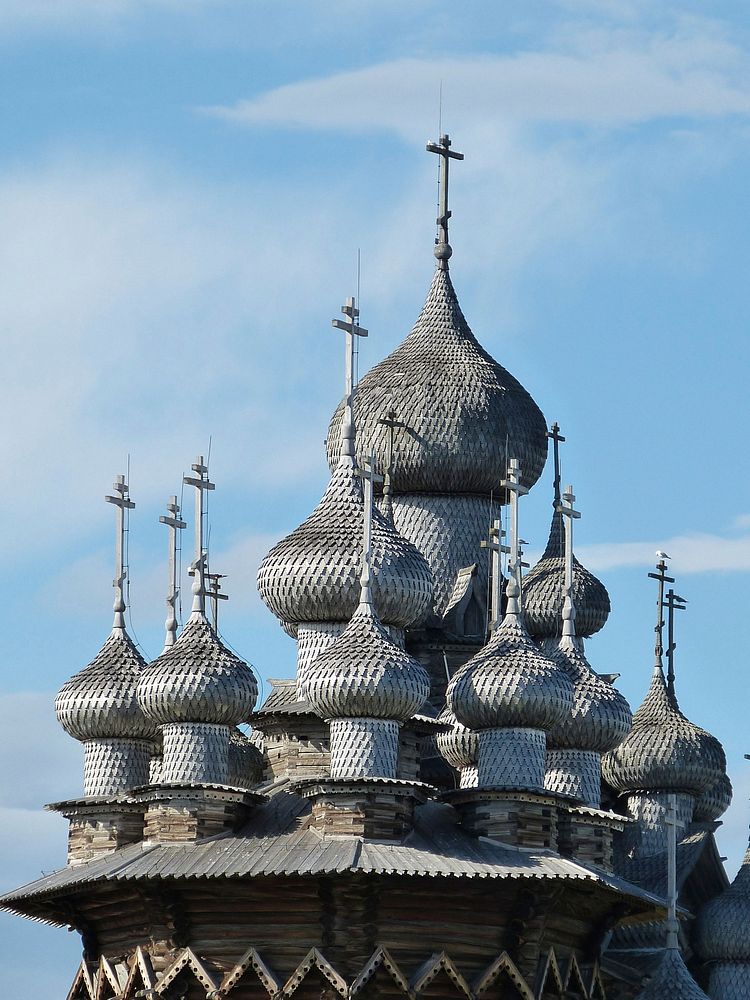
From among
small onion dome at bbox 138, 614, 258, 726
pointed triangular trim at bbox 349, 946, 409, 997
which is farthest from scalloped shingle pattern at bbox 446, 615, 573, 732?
pointed triangular trim at bbox 349, 946, 409, 997

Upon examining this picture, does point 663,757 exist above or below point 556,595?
below

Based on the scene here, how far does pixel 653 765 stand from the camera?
121 feet

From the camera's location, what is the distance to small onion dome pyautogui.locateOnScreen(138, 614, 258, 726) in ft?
102

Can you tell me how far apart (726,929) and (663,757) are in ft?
7.49

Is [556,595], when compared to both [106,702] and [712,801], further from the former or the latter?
[106,702]

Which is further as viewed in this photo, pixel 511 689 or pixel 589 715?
pixel 589 715

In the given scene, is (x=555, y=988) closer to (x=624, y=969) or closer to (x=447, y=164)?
(x=624, y=969)

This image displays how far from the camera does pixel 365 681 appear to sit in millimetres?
30422

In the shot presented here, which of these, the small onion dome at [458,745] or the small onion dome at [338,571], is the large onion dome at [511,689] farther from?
the small onion dome at [338,571]

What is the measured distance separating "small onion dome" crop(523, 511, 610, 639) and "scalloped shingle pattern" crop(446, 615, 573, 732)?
430 centimetres

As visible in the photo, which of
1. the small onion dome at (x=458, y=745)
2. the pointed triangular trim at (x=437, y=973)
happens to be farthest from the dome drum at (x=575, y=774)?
the pointed triangular trim at (x=437, y=973)

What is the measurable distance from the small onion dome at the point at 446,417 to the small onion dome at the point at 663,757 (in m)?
3.12

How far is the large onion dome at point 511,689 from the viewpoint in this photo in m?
31.1

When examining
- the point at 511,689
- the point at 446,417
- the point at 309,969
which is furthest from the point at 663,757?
the point at 309,969
